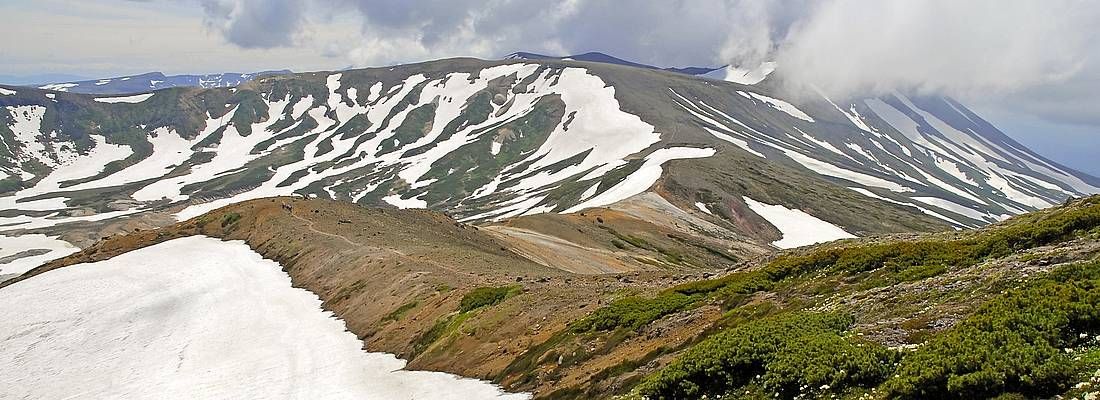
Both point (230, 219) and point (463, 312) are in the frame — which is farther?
point (230, 219)

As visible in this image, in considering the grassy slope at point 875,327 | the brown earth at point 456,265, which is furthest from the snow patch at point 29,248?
the grassy slope at point 875,327

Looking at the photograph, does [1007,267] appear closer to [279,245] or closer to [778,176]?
[279,245]

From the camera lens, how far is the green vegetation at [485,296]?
33.6 metres

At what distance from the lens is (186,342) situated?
129 ft

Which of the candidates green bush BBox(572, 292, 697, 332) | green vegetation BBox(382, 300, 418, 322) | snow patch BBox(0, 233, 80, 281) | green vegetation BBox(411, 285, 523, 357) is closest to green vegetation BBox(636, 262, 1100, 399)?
green bush BBox(572, 292, 697, 332)

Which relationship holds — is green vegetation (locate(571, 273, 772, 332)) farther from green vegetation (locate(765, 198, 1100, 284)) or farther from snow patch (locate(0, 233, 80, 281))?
snow patch (locate(0, 233, 80, 281))

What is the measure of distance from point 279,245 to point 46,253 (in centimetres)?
12494

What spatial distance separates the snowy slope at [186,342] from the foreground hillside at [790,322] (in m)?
2.10

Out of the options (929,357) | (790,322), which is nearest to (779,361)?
(790,322)

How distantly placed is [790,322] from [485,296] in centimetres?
1792

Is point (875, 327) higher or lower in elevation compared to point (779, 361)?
higher

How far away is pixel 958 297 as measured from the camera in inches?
685

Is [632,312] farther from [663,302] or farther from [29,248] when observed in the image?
[29,248]

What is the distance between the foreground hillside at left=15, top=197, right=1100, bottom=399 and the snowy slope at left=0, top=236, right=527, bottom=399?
210cm
